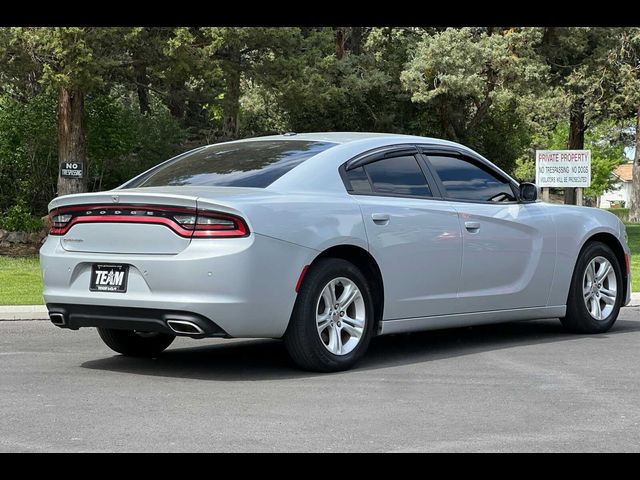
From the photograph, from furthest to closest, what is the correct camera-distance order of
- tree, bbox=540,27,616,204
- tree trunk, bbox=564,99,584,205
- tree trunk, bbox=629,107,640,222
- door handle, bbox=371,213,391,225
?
tree trunk, bbox=629,107,640,222
tree trunk, bbox=564,99,584,205
tree, bbox=540,27,616,204
door handle, bbox=371,213,391,225

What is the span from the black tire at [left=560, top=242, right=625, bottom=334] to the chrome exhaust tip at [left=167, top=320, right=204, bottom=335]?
392 cm

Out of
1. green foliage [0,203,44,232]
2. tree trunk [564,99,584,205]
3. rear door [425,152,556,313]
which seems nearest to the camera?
rear door [425,152,556,313]

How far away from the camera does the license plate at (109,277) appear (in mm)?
7684

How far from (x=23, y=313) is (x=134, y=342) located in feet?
11.6

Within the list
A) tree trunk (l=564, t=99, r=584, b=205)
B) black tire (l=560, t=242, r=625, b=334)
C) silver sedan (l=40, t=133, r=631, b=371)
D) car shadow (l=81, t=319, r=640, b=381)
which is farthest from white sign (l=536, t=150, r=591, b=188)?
silver sedan (l=40, t=133, r=631, b=371)

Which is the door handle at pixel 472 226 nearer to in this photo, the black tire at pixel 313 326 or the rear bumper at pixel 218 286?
the black tire at pixel 313 326

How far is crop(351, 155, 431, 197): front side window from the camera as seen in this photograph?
8602 mm

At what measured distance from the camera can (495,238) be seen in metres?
9.21

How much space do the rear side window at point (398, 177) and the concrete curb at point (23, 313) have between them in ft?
15.7

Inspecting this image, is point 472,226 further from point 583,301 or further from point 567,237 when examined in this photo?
Result: point 583,301

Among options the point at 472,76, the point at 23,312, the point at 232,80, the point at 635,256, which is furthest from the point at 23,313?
the point at 472,76

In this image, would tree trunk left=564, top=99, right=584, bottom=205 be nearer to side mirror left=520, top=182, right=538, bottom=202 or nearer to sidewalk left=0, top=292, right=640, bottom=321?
sidewalk left=0, top=292, right=640, bottom=321

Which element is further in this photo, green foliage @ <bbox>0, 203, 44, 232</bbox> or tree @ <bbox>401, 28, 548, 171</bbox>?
tree @ <bbox>401, 28, 548, 171</bbox>
